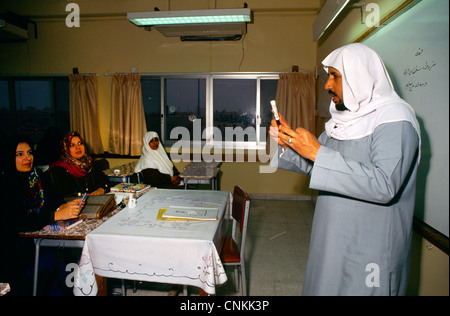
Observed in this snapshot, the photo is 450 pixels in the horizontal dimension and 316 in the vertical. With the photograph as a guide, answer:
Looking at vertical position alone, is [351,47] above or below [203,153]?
above

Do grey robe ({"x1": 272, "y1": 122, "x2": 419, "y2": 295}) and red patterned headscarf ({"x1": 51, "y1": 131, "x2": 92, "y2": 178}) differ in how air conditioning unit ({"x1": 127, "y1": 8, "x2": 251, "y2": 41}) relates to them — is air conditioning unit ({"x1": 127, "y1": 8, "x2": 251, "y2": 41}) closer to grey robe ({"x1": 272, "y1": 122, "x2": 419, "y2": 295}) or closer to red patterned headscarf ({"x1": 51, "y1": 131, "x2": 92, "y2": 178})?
red patterned headscarf ({"x1": 51, "y1": 131, "x2": 92, "y2": 178})

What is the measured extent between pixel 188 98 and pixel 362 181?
4443 millimetres

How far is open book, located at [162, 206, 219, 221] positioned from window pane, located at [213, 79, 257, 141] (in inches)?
126

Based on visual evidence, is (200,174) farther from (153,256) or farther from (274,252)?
(153,256)

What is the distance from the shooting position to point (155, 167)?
391cm

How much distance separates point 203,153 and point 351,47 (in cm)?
394

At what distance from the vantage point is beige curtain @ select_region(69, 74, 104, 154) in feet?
15.8

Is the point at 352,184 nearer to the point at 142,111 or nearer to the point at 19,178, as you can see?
the point at 19,178

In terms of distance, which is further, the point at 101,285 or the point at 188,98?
the point at 188,98

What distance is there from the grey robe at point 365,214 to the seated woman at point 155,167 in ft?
9.15

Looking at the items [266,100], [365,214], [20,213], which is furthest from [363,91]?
[266,100]

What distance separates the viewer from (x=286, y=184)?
4812 mm

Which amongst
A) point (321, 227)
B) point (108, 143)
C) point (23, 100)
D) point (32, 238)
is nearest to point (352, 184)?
point (321, 227)

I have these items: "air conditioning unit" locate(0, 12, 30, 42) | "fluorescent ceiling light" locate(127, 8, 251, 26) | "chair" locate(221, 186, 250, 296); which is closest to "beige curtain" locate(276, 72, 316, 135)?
"fluorescent ceiling light" locate(127, 8, 251, 26)
